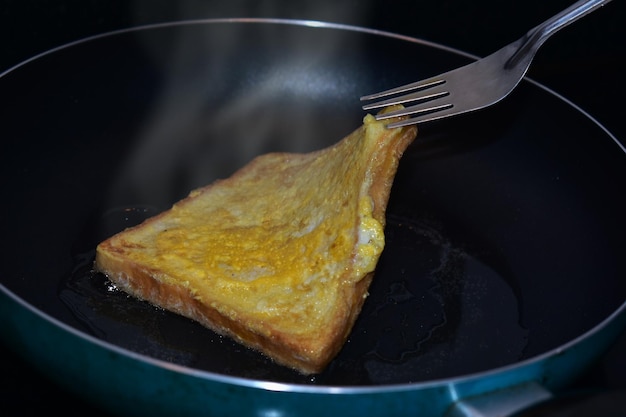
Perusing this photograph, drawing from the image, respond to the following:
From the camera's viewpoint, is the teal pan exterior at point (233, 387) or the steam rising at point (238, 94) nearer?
the teal pan exterior at point (233, 387)

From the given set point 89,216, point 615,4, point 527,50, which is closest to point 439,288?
point 527,50

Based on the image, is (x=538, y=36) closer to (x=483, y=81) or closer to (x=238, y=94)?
(x=483, y=81)

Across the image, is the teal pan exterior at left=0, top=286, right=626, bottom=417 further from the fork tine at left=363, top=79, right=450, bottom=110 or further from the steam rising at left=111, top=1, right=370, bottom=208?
the steam rising at left=111, top=1, right=370, bottom=208

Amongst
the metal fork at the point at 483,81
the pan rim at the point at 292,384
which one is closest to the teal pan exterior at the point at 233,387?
the pan rim at the point at 292,384

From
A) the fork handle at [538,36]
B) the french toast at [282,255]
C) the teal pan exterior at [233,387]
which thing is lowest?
the teal pan exterior at [233,387]

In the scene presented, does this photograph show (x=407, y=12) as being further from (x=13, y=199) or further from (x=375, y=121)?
(x=13, y=199)

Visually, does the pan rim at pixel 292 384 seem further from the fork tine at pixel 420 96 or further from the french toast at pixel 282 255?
the fork tine at pixel 420 96
